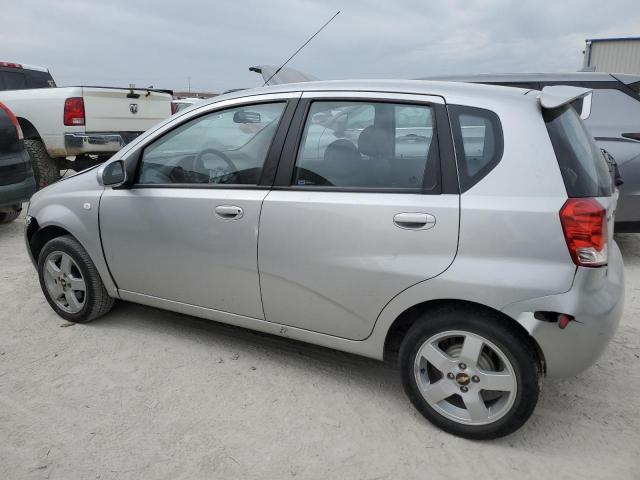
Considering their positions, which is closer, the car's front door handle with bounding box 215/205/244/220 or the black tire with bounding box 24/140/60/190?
the car's front door handle with bounding box 215/205/244/220

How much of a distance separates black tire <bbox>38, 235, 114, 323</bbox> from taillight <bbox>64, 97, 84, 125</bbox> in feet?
13.4

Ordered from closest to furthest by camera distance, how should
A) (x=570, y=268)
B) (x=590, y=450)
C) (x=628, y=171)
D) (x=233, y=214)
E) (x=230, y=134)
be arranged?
(x=570, y=268)
(x=590, y=450)
(x=233, y=214)
(x=230, y=134)
(x=628, y=171)

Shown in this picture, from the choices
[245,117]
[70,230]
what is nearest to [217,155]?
[245,117]

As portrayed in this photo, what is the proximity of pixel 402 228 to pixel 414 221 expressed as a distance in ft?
0.22

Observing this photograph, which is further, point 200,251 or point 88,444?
point 200,251

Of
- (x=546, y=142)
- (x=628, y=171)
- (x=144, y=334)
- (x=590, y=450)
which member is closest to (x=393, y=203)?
(x=546, y=142)

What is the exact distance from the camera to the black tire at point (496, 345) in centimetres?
224

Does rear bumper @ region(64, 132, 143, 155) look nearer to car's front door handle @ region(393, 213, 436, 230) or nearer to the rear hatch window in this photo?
car's front door handle @ region(393, 213, 436, 230)

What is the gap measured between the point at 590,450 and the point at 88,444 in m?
2.36

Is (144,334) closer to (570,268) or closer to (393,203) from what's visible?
(393,203)

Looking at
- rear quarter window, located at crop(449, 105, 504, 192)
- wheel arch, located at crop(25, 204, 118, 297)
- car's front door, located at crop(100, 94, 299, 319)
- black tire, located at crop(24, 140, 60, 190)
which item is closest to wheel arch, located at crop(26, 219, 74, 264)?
wheel arch, located at crop(25, 204, 118, 297)

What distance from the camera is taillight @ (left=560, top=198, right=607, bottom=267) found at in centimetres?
211

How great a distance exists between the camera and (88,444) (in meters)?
2.39

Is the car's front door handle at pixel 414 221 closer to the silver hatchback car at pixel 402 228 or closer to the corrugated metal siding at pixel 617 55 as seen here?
the silver hatchback car at pixel 402 228
